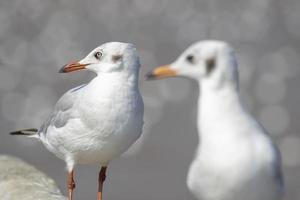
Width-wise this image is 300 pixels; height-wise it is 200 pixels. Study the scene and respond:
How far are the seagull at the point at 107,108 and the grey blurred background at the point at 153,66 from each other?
7724mm

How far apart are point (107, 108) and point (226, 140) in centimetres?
165

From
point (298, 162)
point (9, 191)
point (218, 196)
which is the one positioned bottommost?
point (298, 162)

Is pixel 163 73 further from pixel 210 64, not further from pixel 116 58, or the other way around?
pixel 116 58

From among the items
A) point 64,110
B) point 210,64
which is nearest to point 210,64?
point 210,64

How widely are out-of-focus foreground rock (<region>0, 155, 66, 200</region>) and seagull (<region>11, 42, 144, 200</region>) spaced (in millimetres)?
706

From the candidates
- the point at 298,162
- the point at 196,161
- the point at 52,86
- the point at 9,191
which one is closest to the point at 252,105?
the point at 298,162

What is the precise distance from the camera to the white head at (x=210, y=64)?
207 inches

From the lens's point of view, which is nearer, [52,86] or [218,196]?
[218,196]

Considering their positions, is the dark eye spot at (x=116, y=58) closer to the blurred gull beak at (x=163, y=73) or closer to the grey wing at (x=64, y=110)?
the grey wing at (x=64, y=110)

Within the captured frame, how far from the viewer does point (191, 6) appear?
23188mm

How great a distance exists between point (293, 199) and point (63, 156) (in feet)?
26.8

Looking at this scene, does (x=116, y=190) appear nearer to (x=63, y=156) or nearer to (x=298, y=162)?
(x=298, y=162)

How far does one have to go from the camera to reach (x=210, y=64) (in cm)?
529

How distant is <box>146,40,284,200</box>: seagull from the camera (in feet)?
17.2
